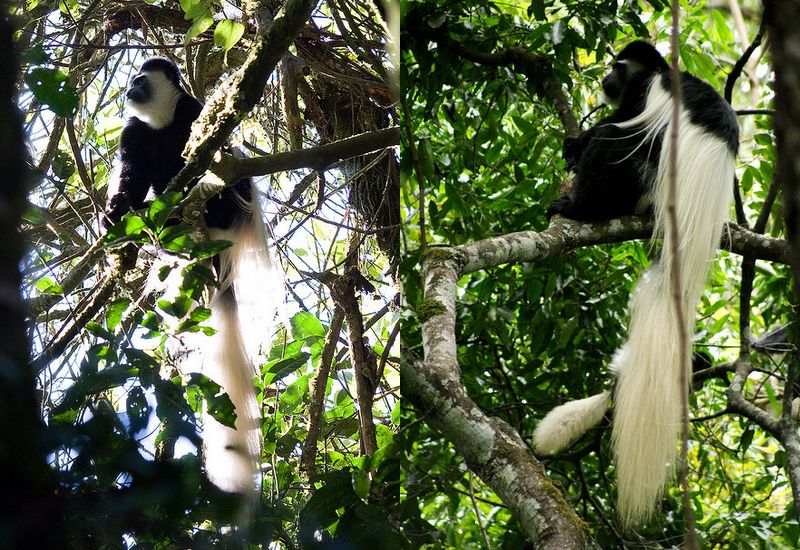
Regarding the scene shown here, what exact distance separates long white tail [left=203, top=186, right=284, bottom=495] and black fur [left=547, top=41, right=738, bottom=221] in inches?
30.7

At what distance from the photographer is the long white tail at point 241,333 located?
4.87 ft

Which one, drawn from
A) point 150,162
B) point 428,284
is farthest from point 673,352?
point 150,162

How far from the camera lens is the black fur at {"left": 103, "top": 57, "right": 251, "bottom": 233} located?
2199 mm

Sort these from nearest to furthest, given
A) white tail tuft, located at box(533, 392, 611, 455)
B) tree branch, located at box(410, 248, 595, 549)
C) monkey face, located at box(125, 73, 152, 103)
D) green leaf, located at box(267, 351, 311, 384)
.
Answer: tree branch, located at box(410, 248, 595, 549)
green leaf, located at box(267, 351, 311, 384)
white tail tuft, located at box(533, 392, 611, 455)
monkey face, located at box(125, 73, 152, 103)

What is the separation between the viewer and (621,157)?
2.11m

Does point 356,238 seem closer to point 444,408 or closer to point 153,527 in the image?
point 444,408

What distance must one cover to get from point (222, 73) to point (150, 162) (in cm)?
35

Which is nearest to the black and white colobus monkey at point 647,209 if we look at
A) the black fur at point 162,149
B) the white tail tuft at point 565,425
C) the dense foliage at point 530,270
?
the white tail tuft at point 565,425

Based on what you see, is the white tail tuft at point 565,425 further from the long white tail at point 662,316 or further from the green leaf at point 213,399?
the green leaf at point 213,399

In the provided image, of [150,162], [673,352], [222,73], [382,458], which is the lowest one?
[382,458]

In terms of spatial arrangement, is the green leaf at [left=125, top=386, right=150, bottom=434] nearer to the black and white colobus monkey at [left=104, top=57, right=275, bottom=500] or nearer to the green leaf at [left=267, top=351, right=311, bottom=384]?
the green leaf at [left=267, top=351, right=311, bottom=384]


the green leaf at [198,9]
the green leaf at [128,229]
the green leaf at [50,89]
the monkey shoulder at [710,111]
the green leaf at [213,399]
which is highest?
the green leaf at [198,9]

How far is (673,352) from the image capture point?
1706 mm

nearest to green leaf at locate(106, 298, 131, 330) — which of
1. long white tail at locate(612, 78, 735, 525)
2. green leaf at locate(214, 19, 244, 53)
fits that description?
green leaf at locate(214, 19, 244, 53)
